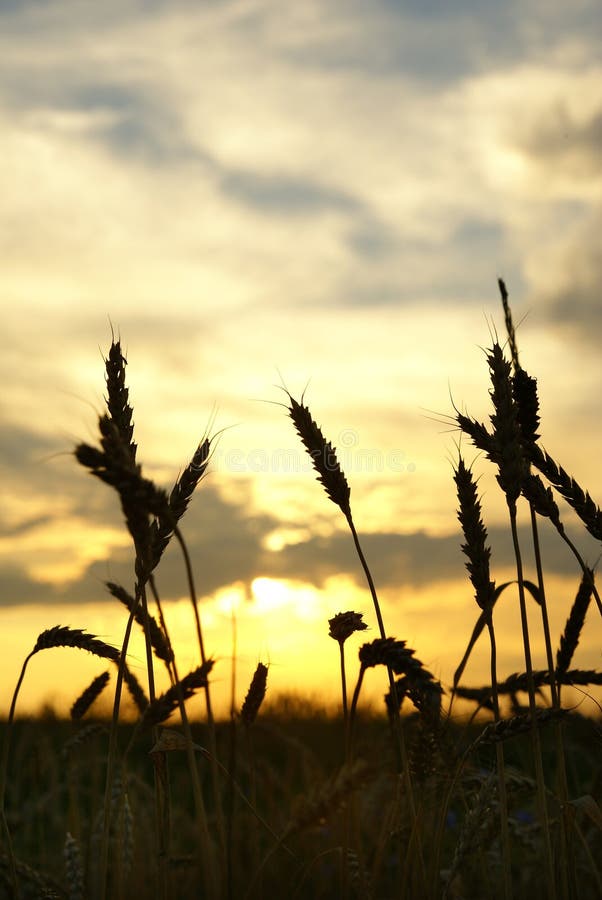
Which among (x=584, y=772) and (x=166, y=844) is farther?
(x=584, y=772)

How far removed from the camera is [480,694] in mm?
4805

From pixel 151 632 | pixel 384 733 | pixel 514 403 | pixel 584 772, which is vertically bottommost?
pixel 584 772

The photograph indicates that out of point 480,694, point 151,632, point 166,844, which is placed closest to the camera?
point 166,844

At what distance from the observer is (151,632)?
11.4 feet

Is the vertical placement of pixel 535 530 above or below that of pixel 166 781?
above

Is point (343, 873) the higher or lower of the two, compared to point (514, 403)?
lower

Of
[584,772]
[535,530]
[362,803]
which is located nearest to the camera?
[535,530]

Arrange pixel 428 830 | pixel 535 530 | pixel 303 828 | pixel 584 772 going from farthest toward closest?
1. pixel 584 772
2. pixel 428 830
3. pixel 535 530
4. pixel 303 828

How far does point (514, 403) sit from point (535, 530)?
0.55m

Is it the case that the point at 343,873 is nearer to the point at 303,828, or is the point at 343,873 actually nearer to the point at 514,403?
the point at 303,828

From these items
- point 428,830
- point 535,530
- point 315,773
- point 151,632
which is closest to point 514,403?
point 535,530

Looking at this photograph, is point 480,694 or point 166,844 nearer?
point 166,844

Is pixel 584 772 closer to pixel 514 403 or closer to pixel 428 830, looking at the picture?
pixel 428 830

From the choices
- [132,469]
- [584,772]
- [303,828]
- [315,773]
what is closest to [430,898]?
[303,828]
